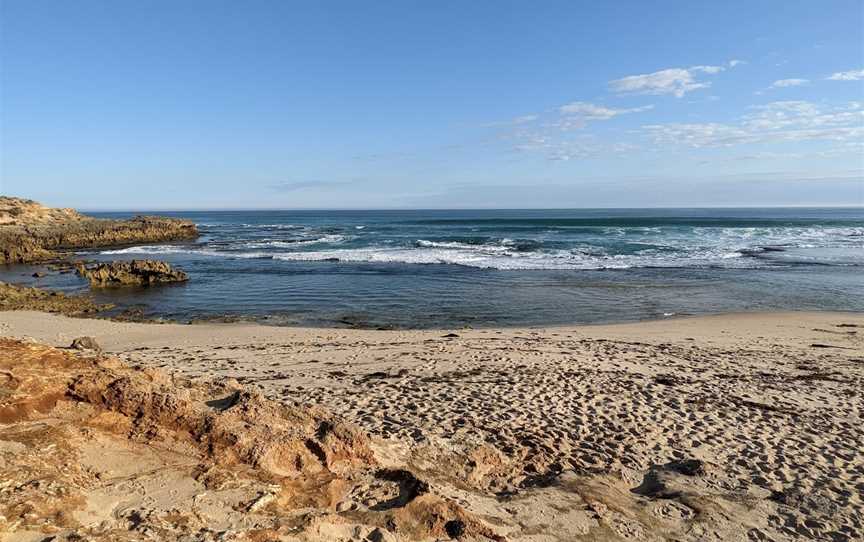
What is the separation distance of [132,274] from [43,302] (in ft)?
15.4

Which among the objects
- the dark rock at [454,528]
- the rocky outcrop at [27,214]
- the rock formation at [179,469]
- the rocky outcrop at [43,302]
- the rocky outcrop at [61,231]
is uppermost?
the rocky outcrop at [27,214]

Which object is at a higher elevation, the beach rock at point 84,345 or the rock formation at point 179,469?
the rock formation at point 179,469

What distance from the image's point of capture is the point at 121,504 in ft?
10.6

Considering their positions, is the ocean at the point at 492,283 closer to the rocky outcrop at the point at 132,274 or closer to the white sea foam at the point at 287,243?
the rocky outcrop at the point at 132,274

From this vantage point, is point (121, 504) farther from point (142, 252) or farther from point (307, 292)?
point (142, 252)

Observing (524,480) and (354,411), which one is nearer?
(524,480)

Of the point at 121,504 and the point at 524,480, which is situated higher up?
the point at 121,504

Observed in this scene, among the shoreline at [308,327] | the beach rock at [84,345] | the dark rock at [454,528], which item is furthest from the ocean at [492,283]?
the dark rock at [454,528]

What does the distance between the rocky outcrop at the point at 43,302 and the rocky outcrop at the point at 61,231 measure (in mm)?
16593

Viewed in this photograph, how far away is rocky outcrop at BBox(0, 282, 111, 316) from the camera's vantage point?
47.9 feet

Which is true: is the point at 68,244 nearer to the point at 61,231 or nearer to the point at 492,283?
the point at 61,231

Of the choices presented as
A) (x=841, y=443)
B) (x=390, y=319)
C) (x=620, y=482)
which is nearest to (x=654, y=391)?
(x=841, y=443)

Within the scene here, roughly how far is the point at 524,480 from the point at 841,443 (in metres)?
4.09

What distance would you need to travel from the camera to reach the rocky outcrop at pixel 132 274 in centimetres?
1941
